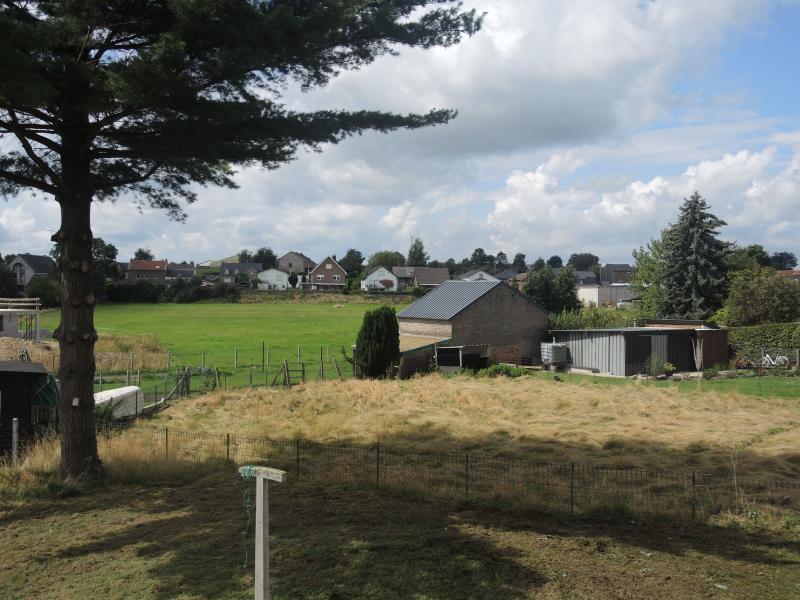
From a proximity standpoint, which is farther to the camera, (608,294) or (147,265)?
(147,265)

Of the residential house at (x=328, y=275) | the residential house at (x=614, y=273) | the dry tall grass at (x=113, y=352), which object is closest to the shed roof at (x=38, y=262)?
the residential house at (x=328, y=275)

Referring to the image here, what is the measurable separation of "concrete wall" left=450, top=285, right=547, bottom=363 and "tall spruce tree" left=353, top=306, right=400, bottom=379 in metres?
5.69

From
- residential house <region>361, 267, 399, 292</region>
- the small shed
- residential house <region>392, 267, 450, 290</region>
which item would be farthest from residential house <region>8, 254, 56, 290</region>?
the small shed

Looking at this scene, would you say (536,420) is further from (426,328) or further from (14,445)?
(426,328)

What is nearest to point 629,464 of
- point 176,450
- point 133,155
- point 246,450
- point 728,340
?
point 246,450

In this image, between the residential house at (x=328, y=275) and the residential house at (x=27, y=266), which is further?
the residential house at (x=328, y=275)

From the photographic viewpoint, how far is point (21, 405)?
49.6 ft

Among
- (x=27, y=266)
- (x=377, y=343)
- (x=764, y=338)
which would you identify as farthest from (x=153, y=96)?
(x=27, y=266)

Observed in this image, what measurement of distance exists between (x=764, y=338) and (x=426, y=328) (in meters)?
20.0

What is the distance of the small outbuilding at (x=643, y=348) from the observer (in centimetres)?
3484

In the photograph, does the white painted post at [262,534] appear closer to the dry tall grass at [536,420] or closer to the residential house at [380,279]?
the dry tall grass at [536,420]

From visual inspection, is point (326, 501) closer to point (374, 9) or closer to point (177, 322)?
point (374, 9)

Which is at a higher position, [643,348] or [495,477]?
[643,348]

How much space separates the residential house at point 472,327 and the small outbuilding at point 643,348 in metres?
3.28
